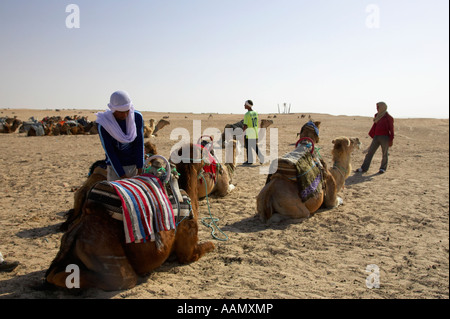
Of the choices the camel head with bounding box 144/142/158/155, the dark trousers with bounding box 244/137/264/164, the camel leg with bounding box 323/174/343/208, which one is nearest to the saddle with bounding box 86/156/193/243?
the camel head with bounding box 144/142/158/155

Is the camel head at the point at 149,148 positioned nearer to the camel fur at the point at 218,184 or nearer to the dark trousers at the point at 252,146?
the camel fur at the point at 218,184

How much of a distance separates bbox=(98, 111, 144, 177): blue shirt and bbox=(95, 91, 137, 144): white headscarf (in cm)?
9

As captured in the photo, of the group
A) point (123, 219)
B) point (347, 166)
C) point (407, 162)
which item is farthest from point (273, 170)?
point (407, 162)

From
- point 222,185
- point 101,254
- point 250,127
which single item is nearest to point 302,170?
point 222,185

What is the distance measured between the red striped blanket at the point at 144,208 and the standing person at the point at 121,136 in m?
0.60

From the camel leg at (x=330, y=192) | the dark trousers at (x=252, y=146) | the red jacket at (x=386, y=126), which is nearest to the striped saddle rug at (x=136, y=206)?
the camel leg at (x=330, y=192)

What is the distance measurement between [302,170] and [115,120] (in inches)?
126

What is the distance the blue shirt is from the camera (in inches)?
174

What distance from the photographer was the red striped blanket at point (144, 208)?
3.60 m

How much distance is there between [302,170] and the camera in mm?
6250

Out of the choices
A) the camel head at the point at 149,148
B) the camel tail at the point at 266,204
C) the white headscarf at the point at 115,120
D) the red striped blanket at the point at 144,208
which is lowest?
the camel tail at the point at 266,204

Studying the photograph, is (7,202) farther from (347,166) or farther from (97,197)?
(347,166)

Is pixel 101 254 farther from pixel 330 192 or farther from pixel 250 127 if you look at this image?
pixel 250 127

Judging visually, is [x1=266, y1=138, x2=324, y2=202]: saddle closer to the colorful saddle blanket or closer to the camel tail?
the colorful saddle blanket
